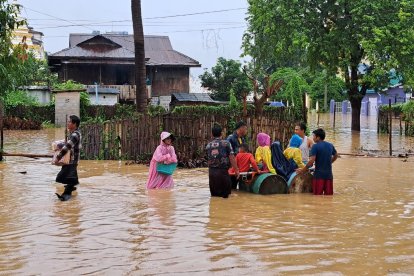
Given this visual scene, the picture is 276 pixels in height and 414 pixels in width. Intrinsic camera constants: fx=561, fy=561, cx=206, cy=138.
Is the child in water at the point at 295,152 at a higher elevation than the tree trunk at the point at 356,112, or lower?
lower

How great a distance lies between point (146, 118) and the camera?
15555 millimetres

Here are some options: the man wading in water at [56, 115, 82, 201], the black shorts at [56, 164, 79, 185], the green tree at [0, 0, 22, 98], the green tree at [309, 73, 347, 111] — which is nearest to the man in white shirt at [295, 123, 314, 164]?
the man wading in water at [56, 115, 82, 201]

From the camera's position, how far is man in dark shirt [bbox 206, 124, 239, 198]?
9.25m

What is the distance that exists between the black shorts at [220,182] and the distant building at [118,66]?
100.0 ft

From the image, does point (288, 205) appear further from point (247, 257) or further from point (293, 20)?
point (293, 20)

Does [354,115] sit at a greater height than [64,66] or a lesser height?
lesser

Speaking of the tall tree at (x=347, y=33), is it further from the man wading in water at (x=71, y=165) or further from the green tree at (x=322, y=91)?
the green tree at (x=322, y=91)

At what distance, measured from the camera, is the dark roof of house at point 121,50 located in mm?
39375

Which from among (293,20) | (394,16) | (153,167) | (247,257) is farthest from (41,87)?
(247,257)

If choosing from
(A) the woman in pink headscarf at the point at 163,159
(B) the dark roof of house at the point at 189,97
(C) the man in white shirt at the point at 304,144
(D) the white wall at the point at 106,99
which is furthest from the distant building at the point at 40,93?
(C) the man in white shirt at the point at 304,144

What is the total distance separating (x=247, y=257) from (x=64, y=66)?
37.5 meters

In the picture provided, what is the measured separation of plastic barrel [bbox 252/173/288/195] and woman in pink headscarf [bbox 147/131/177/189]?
1.64 metres

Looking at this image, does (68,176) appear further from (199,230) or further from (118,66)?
(118,66)

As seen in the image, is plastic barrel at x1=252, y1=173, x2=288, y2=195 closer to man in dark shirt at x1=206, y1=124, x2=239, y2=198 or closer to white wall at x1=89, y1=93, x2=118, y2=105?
man in dark shirt at x1=206, y1=124, x2=239, y2=198
